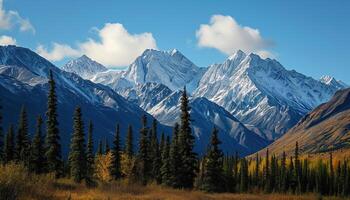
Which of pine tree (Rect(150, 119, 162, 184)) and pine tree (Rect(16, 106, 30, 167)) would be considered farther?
pine tree (Rect(150, 119, 162, 184))

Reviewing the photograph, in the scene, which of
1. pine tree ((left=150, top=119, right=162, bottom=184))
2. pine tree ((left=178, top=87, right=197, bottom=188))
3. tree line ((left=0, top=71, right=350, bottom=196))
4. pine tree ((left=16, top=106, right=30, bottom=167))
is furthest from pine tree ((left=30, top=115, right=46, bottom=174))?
pine tree ((left=150, top=119, right=162, bottom=184))

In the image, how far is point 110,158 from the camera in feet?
316

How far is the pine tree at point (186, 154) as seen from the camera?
63.5 m

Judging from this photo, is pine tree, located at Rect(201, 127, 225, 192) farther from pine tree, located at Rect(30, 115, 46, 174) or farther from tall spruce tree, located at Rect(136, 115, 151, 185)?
pine tree, located at Rect(30, 115, 46, 174)

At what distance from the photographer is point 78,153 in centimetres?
6888

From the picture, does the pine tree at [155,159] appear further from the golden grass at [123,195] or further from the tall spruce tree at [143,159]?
Result: the golden grass at [123,195]

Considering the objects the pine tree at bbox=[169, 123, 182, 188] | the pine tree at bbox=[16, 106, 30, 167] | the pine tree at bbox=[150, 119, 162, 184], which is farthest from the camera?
the pine tree at bbox=[150, 119, 162, 184]

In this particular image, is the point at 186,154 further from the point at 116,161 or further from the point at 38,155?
the point at 116,161

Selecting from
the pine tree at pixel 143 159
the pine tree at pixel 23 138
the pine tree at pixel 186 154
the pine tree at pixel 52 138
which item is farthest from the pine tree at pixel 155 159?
the pine tree at pixel 52 138

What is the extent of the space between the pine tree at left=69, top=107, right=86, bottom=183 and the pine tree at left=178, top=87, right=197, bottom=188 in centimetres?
1307

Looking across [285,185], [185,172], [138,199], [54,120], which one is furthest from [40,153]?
[285,185]

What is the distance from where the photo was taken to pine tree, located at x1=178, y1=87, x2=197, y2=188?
63.5m

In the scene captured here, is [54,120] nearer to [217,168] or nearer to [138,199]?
[217,168]

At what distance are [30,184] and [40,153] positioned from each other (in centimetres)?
4349
